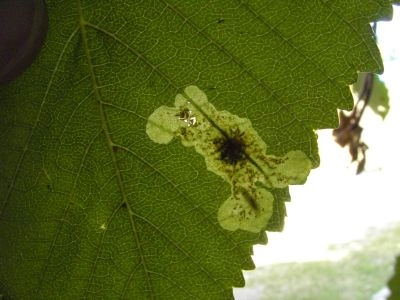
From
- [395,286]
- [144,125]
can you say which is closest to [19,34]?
[144,125]

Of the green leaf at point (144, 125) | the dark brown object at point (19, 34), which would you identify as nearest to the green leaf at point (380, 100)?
the green leaf at point (144, 125)

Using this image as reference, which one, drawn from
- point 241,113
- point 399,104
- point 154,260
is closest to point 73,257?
point 154,260

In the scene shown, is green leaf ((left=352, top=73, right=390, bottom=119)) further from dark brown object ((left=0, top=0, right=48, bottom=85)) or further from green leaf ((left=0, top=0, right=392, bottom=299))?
dark brown object ((left=0, top=0, right=48, bottom=85))

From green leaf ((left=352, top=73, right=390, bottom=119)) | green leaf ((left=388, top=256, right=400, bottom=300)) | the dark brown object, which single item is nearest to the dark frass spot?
the dark brown object

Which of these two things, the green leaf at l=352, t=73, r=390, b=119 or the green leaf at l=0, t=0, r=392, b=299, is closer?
the green leaf at l=0, t=0, r=392, b=299

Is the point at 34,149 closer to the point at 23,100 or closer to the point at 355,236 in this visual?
the point at 23,100

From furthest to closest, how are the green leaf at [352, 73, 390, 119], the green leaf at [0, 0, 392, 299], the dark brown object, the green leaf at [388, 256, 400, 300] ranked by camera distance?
the green leaf at [352, 73, 390, 119] < the green leaf at [388, 256, 400, 300] < the green leaf at [0, 0, 392, 299] < the dark brown object
